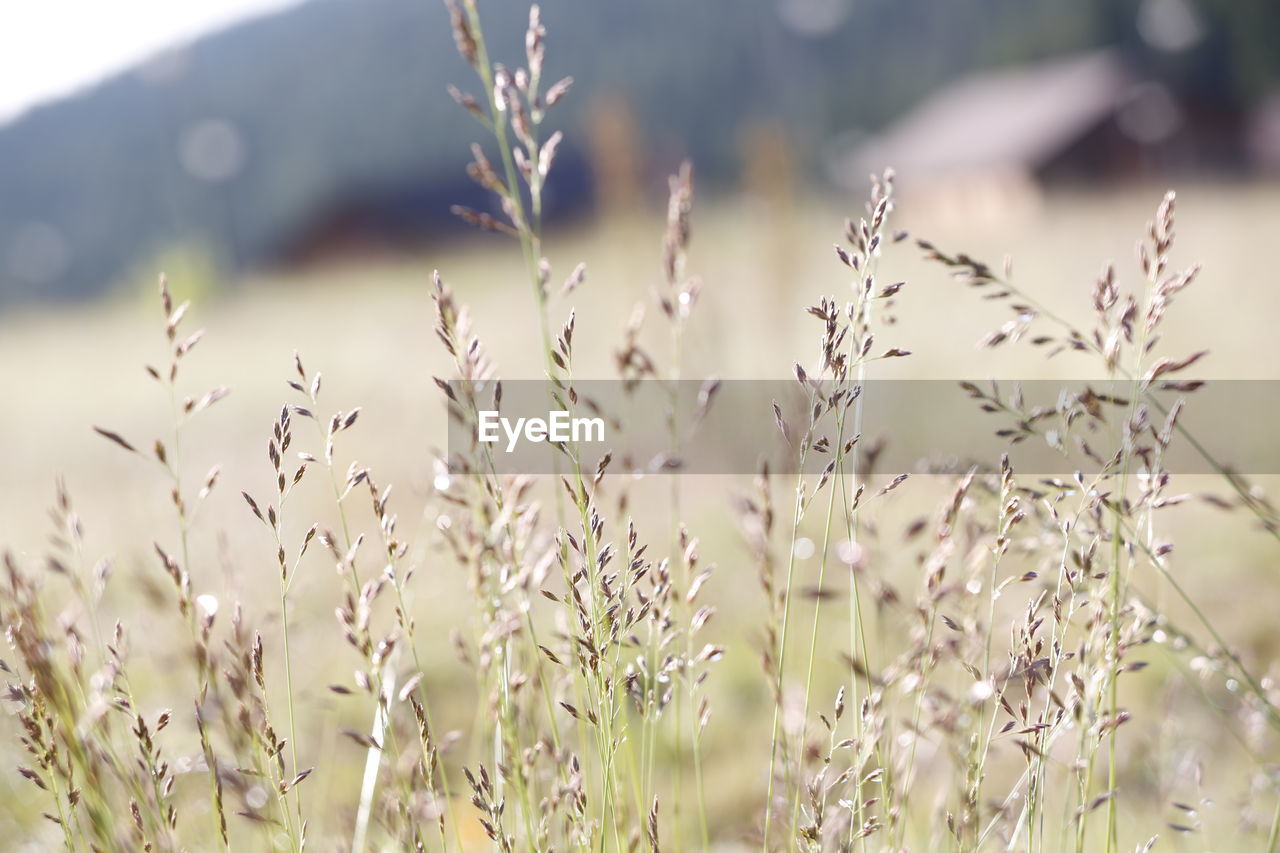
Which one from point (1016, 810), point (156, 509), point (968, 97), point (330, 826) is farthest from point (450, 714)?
point (968, 97)

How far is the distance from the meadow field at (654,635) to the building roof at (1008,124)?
16.0 metres

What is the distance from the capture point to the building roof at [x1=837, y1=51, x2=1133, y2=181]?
86.6ft

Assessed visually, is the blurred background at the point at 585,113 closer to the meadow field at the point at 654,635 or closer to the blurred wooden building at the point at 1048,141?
the blurred wooden building at the point at 1048,141

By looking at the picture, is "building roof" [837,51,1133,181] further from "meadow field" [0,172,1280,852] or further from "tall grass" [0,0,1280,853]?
"tall grass" [0,0,1280,853]

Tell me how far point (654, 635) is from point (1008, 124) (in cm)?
3066

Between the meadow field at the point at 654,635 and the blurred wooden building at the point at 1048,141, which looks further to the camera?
the blurred wooden building at the point at 1048,141

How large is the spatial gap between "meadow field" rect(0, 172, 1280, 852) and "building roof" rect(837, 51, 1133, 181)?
16.0 meters

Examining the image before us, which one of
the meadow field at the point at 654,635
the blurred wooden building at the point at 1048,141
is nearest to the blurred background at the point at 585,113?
the blurred wooden building at the point at 1048,141

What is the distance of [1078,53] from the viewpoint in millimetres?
38750

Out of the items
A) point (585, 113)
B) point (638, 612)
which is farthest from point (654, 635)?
point (585, 113)

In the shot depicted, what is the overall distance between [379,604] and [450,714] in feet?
3.74

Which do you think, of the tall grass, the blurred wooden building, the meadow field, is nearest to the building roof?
the blurred wooden building

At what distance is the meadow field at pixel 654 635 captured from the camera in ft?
3.34

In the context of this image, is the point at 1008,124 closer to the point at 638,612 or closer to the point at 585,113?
the point at 585,113
